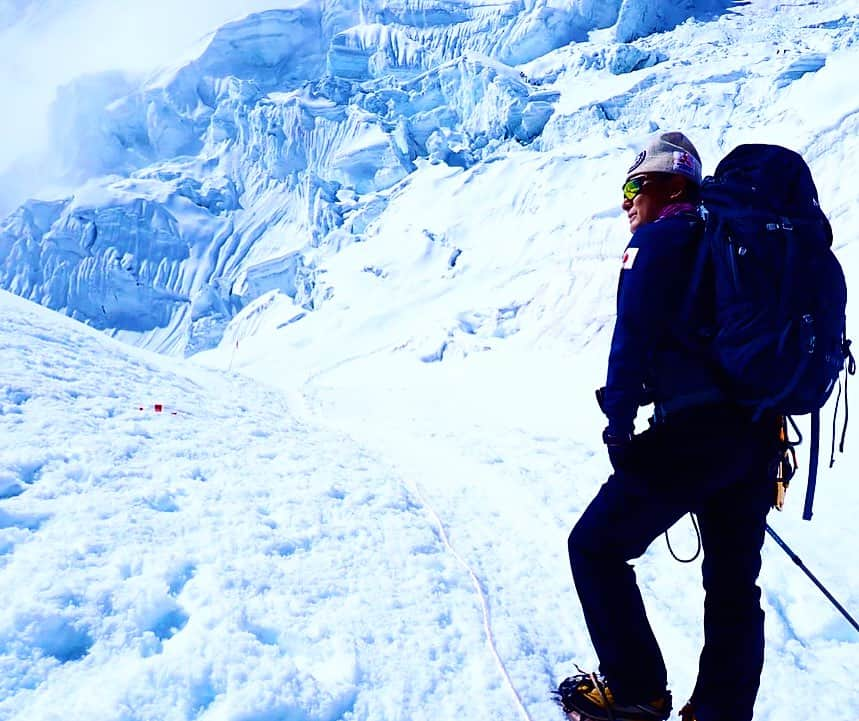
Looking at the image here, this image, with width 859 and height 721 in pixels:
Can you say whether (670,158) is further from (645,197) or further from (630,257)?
(630,257)

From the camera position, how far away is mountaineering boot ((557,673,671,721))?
199 centimetres

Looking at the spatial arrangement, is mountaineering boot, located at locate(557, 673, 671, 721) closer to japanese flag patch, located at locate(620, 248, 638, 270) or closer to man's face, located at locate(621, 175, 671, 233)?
japanese flag patch, located at locate(620, 248, 638, 270)

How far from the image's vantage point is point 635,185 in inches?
85.9

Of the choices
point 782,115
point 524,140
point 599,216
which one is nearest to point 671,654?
point 599,216

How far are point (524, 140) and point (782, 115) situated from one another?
2739 cm

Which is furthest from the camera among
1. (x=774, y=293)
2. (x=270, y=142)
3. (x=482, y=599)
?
(x=270, y=142)

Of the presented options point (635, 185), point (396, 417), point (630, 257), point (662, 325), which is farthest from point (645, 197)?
point (396, 417)

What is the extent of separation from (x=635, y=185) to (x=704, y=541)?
1249 mm

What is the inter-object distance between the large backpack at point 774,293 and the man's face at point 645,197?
285mm

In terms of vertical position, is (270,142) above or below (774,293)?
below

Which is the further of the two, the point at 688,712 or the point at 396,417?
the point at 396,417

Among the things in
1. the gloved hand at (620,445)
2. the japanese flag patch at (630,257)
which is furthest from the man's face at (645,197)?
the gloved hand at (620,445)

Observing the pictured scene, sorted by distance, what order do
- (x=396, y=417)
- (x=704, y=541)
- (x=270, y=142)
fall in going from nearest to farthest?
(x=704, y=541) → (x=396, y=417) → (x=270, y=142)

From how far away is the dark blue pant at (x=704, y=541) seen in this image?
187 centimetres
